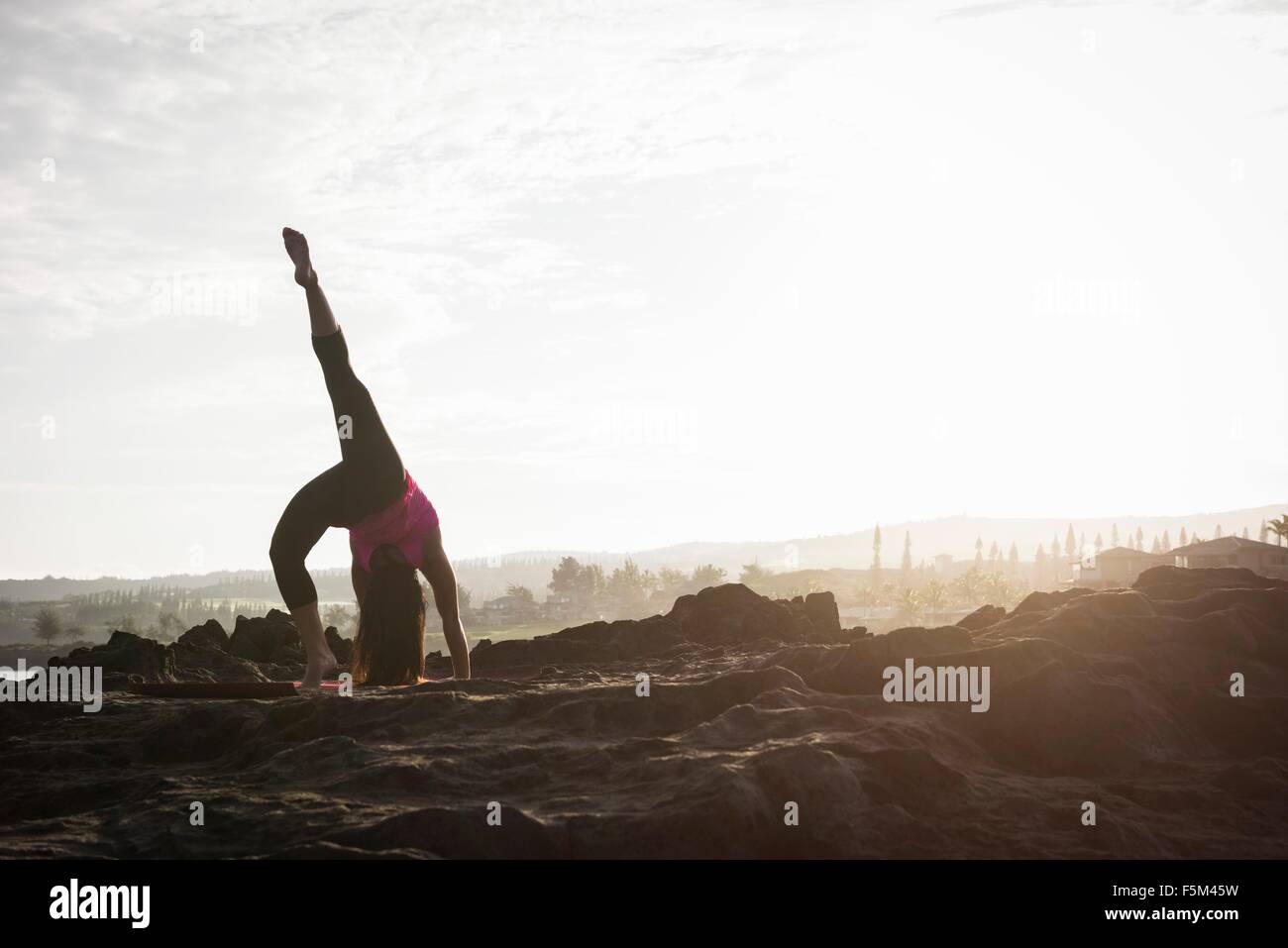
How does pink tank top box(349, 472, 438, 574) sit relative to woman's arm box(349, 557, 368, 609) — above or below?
above

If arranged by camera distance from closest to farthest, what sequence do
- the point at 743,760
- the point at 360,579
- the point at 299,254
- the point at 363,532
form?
1. the point at 743,760
2. the point at 299,254
3. the point at 363,532
4. the point at 360,579

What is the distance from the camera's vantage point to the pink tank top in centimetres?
859

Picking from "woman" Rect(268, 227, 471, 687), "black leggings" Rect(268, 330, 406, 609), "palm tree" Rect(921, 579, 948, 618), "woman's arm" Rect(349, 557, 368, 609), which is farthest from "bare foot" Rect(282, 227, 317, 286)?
"palm tree" Rect(921, 579, 948, 618)

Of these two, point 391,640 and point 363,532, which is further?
point 391,640

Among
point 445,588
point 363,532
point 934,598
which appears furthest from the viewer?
point 934,598

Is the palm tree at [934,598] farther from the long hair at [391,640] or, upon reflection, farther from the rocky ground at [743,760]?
the rocky ground at [743,760]

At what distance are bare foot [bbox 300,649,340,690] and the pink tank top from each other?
2.61ft

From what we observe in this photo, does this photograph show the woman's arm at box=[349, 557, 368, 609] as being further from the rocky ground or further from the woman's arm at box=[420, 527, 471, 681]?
the rocky ground

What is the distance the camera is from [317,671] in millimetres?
8461

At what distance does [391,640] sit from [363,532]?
3.17 ft

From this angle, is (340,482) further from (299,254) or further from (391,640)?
(299,254)

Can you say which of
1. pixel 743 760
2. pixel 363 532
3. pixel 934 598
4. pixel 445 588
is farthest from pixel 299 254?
pixel 934 598

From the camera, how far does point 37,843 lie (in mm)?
4703
